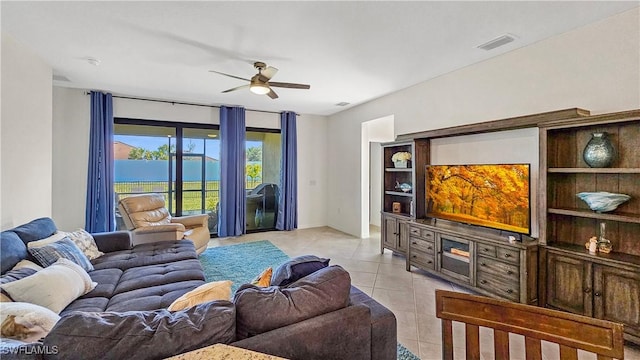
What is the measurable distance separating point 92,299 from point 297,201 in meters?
4.67

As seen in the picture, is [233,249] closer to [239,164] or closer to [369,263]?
[239,164]

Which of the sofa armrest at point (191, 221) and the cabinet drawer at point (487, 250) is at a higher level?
the sofa armrest at point (191, 221)

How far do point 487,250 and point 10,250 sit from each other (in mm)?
4050

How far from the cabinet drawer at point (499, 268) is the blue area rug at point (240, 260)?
8.24 ft

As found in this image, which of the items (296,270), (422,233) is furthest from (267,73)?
(422,233)

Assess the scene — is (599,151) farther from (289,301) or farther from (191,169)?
(191,169)

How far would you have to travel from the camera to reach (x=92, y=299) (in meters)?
2.00

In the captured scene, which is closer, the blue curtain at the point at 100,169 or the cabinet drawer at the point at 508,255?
the cabinet drawer at the point at 508,255

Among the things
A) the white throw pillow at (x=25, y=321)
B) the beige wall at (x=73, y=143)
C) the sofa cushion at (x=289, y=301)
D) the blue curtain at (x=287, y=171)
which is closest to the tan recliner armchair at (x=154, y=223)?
the beige wall at (x=73, y=143)

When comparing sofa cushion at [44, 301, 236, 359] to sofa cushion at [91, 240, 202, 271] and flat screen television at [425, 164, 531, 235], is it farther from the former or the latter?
flat screen television at [425, 164, 531, 235]

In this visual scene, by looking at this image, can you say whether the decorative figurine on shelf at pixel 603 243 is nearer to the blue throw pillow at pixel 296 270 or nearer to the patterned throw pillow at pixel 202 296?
the blue throw pillow at pixel 296 270

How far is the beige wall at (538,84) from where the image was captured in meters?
2.36

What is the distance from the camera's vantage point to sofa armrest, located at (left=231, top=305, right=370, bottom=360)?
3.76ft

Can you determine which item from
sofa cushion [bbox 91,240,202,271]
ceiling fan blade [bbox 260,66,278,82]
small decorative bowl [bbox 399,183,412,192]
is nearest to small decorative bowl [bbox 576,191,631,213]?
small decorative bowl [bbox 399,183,412,192]
